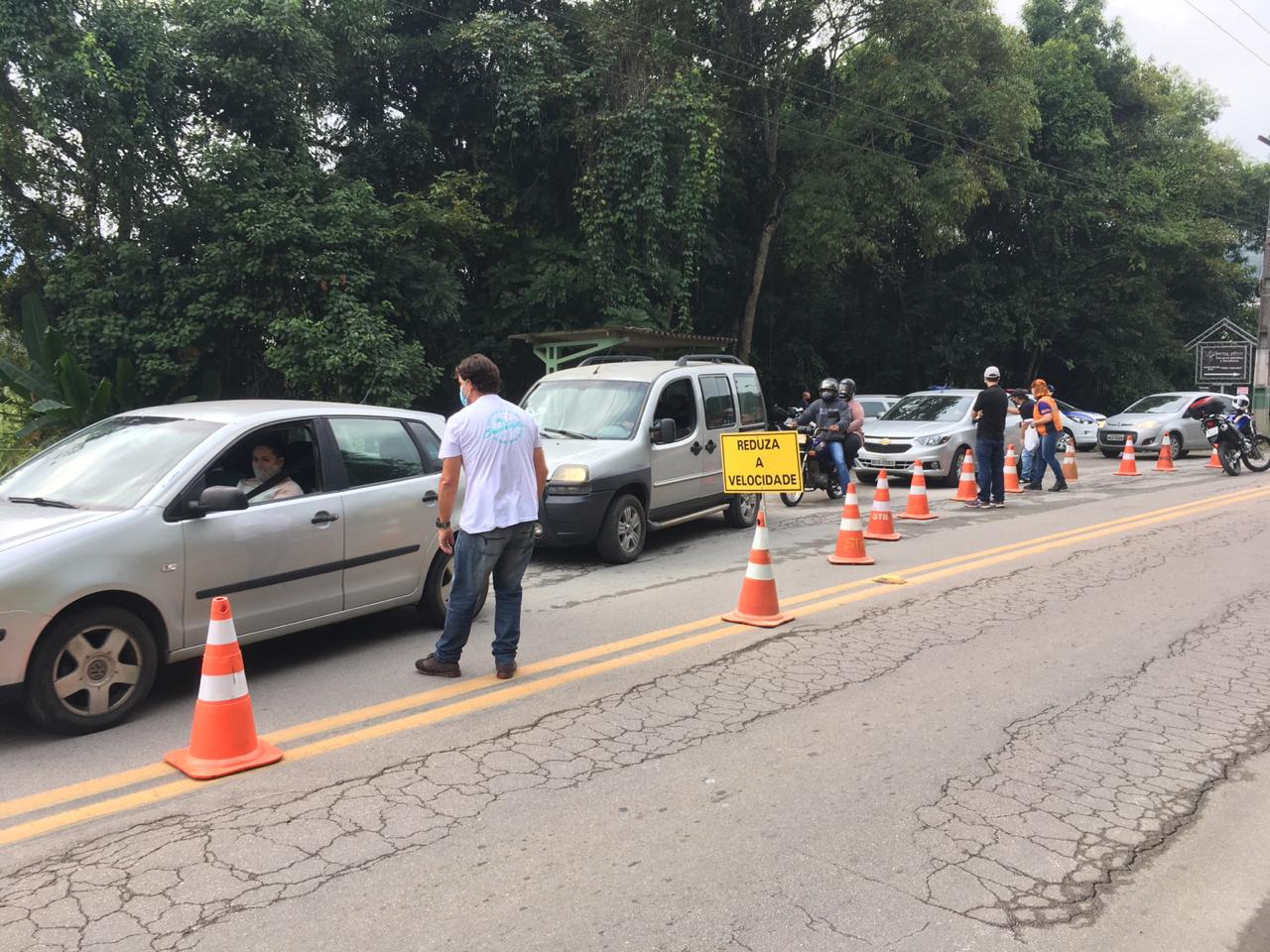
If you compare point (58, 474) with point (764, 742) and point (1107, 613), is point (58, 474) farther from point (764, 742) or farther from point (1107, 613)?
point (1107, 613)

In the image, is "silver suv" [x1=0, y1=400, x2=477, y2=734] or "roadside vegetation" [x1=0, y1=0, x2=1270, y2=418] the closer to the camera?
"silver suv" [x1=0, y1=400, x2=477, y2=734]

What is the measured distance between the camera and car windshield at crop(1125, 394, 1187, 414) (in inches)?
955

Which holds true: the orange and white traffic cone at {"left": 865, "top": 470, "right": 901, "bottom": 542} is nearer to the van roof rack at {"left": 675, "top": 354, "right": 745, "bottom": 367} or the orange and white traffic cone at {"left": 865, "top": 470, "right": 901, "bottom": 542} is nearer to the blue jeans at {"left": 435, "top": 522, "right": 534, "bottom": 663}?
the van roof rack at {"left": 675, "top": 354, "right": 745, "bottom": 367}

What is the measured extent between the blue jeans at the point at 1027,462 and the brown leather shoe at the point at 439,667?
42.5ft

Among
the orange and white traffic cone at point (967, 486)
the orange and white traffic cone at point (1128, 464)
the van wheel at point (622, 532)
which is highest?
the van wheel at point (622, 532)

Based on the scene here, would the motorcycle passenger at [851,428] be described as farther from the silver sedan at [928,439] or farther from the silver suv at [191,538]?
the silver suv at [191,538]

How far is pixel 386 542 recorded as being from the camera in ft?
20.5

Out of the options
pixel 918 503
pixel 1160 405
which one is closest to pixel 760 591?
pixel 918 503

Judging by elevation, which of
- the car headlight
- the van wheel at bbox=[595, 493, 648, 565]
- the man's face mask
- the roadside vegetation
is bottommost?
the van wheel at bbox=[595, 493, 648, 565]

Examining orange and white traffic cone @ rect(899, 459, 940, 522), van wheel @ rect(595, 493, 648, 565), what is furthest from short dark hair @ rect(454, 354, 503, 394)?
orange and white traffic cone @ rect(899, 459, 940, 522)

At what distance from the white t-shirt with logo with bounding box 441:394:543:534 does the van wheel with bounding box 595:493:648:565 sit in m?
3.81

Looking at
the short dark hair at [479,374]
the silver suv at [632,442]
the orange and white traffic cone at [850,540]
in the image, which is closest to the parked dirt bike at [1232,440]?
the silver suv at [632,442]

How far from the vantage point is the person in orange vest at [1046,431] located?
15305 millimetres

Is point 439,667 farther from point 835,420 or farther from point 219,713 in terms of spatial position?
point 835,420
